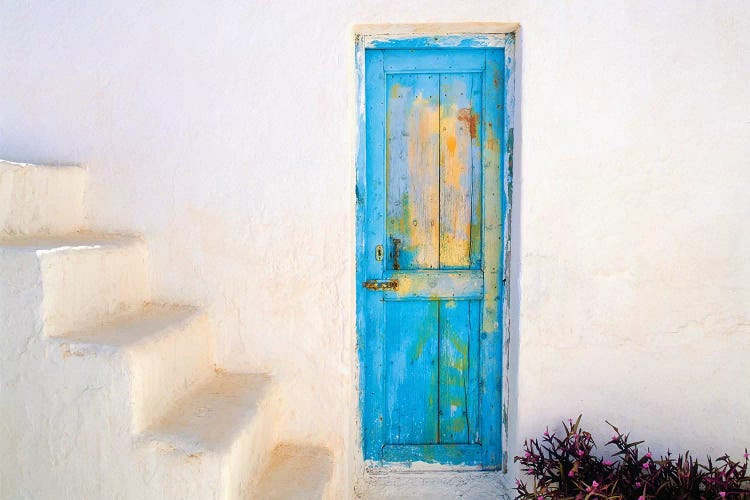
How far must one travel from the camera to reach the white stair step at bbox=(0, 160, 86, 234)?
2.62 meters

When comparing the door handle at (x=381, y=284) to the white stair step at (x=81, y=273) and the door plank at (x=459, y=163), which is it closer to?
the door plank at (x=459, y=163)

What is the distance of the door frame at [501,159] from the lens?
2979 millimetres

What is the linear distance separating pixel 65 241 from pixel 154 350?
0.67m

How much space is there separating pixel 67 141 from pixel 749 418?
137 inches

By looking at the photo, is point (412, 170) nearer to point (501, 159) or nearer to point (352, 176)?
point (352, 176)

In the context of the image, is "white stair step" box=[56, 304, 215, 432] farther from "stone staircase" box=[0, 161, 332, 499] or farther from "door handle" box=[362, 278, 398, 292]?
"door handle" box=[362, 278, 398, 292]

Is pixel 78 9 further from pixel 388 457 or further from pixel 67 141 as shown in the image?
pixel 388 457

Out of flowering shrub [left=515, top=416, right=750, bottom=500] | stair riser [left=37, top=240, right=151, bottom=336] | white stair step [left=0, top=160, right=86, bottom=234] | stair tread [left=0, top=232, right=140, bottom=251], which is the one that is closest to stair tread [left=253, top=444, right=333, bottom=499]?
flowering shrub [left=515, top=416, right=750, bottom=500]

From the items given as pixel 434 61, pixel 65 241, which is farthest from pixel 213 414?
pixel 434 61

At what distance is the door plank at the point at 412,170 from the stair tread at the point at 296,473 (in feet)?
3.16

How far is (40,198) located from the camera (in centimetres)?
277

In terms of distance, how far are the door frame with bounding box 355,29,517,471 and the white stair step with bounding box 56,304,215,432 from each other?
76 cm

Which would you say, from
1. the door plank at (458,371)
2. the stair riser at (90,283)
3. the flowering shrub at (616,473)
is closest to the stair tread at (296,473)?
the door plank at (458,371)

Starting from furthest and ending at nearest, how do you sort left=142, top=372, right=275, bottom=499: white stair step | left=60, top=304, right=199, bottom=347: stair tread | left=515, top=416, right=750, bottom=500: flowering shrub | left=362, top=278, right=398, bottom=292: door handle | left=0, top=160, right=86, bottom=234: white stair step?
left=362, top=278, right=398, bottom=292: door handle → left=0, top=160, right=86, bottom=234: white stair step → left=515, top=416, right=750, bottom=500: flowering shrub → left=60, top=304, right=199, bottom=347: stair tread → left=142, top=372, right=275, bottom=499: white stair step
